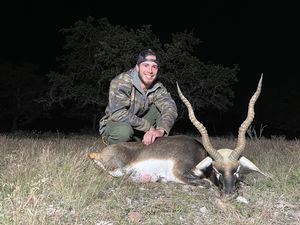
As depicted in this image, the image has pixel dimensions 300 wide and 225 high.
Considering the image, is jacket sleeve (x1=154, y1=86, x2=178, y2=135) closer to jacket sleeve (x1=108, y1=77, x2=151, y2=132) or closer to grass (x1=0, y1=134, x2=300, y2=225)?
jacket sleeve (x1=108, y1=77, x2=151, y2=132)

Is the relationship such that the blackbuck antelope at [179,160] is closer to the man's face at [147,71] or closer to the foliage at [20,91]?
the man's face at [147,71]

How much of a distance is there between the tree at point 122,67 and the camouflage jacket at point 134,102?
8.57 meters

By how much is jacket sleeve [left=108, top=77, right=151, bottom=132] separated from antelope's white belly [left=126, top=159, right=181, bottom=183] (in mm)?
606

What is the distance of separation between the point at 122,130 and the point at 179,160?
100 centimetres

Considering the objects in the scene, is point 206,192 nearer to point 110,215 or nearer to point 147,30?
point 110,215

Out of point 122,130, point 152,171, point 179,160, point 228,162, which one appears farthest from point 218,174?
point 122,130

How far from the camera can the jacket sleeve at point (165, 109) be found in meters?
6.03

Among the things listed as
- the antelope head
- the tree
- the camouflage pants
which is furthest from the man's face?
the tree

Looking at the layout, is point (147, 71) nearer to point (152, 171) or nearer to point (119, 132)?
point (119, 132)

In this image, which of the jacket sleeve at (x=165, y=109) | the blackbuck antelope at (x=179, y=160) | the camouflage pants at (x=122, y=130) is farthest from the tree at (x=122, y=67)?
the blackbuck antelope at (x=179, y=160)

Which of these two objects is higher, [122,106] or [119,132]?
[122,106]

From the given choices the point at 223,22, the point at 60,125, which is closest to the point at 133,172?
the point at 60,125

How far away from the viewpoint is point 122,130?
19.7 ft

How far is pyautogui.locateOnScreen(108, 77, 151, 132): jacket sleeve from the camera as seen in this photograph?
19.5ft
